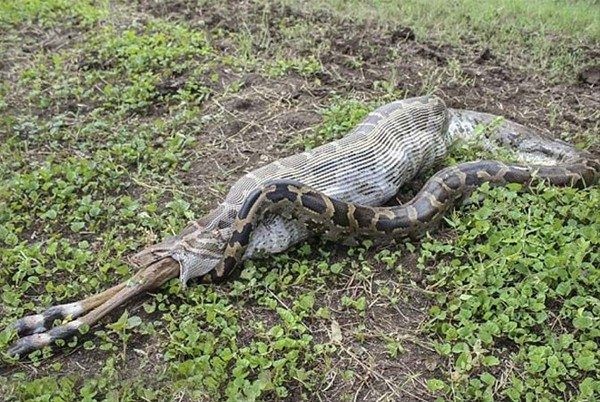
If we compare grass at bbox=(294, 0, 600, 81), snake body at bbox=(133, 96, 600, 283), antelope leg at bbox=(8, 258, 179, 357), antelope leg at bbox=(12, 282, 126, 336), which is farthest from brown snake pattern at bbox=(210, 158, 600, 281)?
grass at bbox=(294, 0, 600, 81)

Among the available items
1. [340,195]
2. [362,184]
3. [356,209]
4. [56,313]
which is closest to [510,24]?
[362,184]

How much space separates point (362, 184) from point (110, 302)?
2.24 m

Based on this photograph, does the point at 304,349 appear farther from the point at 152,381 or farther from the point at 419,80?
the point at 419,80

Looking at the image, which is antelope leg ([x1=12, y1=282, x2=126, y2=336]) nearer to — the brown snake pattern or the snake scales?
the snake scales

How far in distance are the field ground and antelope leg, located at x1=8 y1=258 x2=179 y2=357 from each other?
0.27ft

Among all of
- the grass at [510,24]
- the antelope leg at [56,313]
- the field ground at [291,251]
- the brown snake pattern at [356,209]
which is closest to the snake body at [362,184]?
the brown snake pattern at [356,209]

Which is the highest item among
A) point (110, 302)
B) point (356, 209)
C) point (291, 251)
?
point (356, 209)

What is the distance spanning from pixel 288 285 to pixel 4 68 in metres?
4.94

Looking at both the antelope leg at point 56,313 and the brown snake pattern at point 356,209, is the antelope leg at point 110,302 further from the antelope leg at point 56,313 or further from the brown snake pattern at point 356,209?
the brown snake pattern at point 356,209

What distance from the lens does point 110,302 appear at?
4.37m

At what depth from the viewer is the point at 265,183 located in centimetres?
499

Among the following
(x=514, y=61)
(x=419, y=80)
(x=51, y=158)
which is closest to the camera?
(x=51, y=158)

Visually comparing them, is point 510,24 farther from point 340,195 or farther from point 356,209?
point 356,209

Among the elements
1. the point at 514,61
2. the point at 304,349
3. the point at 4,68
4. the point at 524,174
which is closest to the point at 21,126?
the point at 4,68
